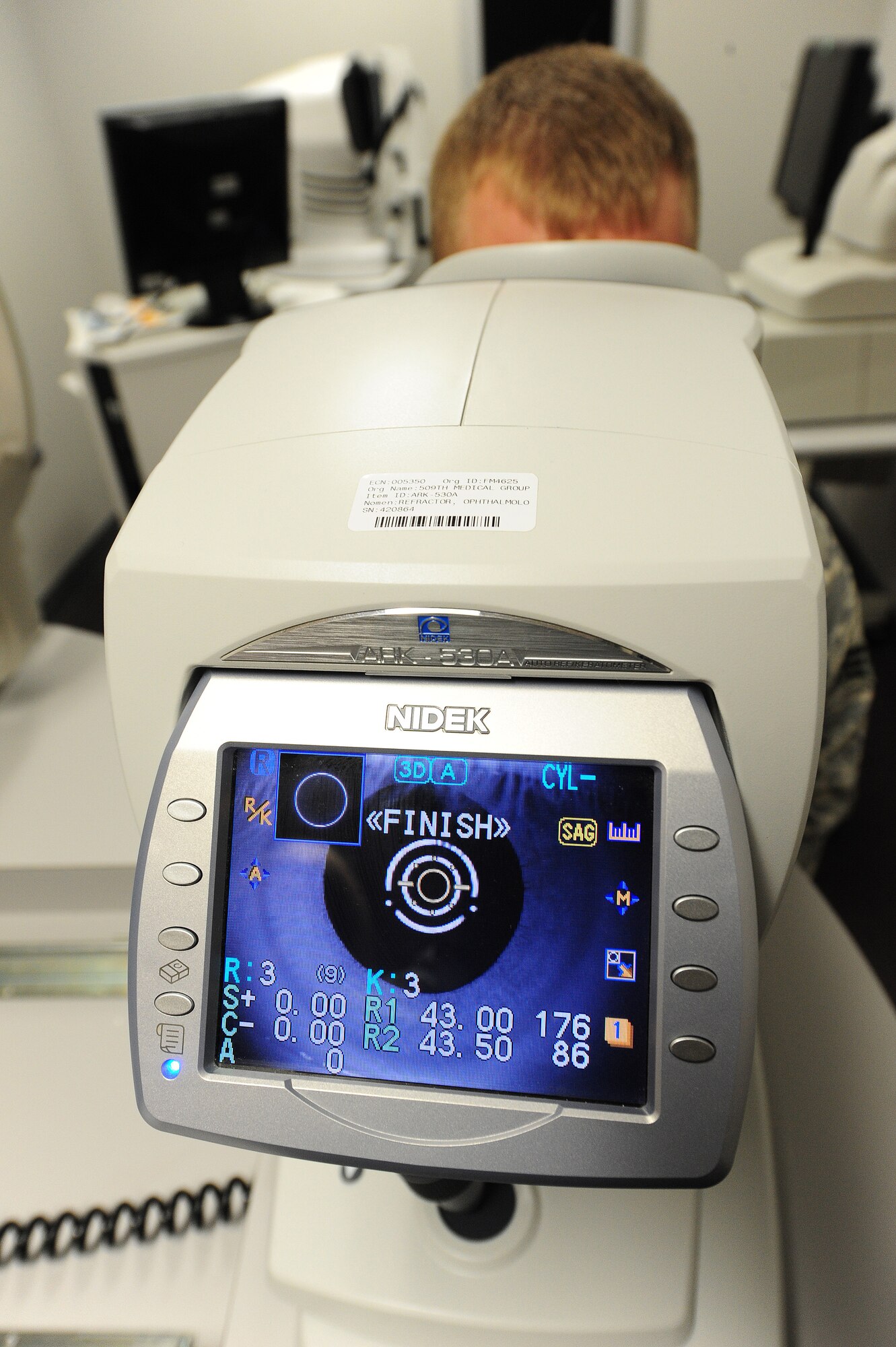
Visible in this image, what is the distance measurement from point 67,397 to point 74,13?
1.19 m

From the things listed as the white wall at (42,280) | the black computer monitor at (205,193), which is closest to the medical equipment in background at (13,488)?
the black computer monitor at (205,193)

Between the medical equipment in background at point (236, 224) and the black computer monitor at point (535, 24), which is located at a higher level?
the black computer monitor at point (535, 24)

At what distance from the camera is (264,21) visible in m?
2.66

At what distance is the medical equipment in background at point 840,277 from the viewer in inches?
55.9

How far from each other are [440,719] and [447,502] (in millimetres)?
97

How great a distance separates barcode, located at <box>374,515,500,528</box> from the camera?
0.36m

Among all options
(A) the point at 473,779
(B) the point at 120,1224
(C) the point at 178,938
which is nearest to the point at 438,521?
(A) the point at 473,779

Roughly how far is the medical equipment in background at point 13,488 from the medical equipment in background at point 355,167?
1479mm

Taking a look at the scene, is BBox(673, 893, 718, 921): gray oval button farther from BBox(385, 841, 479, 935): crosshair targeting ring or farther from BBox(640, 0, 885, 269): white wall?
BBox(640, 0, 885, 269): white wall

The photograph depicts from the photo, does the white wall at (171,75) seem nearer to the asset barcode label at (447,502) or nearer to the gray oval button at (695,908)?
the asset barcode label at (447,502)

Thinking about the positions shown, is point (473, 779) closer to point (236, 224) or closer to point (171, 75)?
point (236, 224)

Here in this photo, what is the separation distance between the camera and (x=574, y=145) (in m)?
0.66

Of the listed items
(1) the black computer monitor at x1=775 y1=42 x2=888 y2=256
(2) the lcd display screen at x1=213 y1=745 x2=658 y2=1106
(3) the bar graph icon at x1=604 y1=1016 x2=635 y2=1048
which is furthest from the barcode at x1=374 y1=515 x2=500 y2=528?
(1) the black computer monitor at x1=775 y1=42 x2=888 y2=256

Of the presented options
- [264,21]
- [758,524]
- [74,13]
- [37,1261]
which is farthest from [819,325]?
[74,13]
